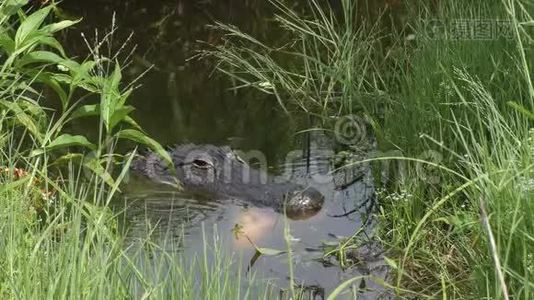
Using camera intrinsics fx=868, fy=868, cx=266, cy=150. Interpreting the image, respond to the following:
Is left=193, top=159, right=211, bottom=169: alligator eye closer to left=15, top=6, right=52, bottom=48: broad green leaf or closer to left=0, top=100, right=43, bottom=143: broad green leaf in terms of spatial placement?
left=0, top=100, right=43, bottom=143: broad green leaf

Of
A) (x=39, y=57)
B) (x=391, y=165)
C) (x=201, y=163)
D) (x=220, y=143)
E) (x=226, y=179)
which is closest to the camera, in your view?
(x=39, y=57)

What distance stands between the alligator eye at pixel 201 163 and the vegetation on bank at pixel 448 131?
2.12ft

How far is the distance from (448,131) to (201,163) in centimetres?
141

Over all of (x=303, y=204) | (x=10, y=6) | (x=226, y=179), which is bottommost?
(x=303, y=204)

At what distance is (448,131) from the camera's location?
357cm

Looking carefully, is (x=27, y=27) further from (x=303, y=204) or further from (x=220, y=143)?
(x=220, y=143)

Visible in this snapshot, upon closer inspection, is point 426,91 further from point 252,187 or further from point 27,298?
point 27,298

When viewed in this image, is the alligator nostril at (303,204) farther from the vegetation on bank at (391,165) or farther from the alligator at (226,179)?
the vegetation on bank at (391,165)

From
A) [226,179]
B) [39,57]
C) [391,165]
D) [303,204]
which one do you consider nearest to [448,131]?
[391,165]

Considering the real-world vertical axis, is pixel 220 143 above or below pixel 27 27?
below

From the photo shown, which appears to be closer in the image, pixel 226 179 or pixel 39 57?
pixel 39 57

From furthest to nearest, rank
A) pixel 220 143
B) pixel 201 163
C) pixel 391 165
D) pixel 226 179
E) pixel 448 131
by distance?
1. pixel 220 143
2. pixel 201 163
3. pixel 226 179
4. pixel 391 165
5. pixel 448 131

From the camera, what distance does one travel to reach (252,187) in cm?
424

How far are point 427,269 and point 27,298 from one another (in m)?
1.68
